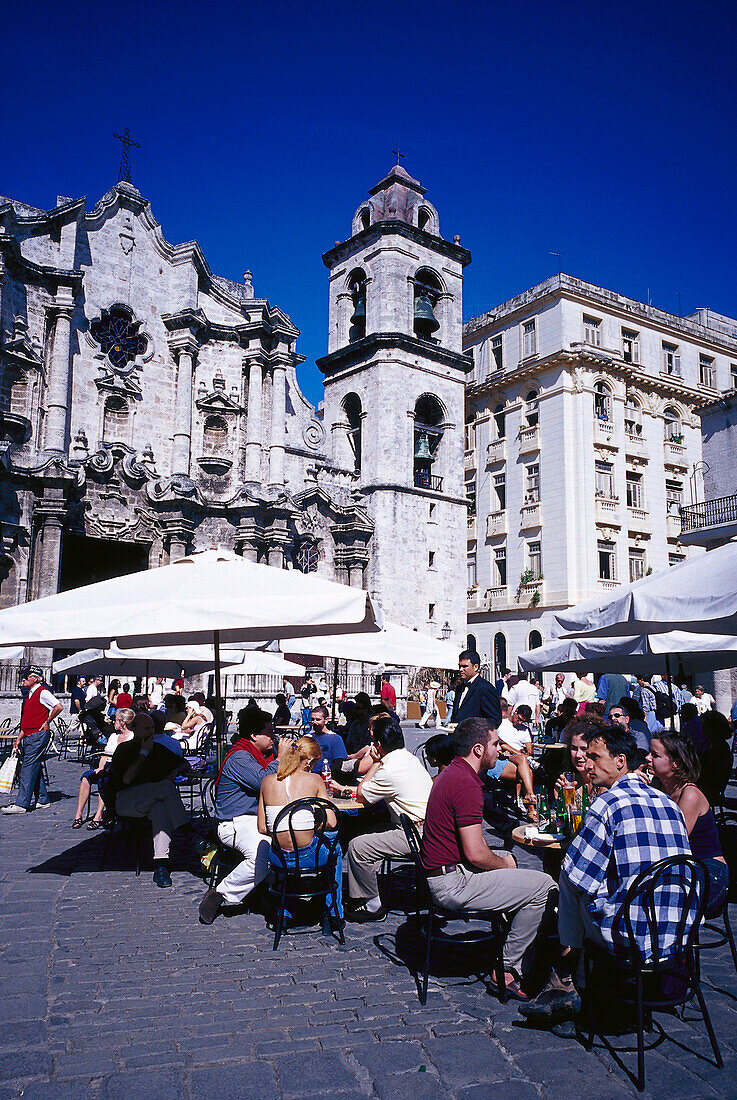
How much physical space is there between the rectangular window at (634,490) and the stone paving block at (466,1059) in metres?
37.0

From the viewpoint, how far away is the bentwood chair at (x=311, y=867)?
17.0ft

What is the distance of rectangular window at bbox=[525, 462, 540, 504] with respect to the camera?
37.9 meters

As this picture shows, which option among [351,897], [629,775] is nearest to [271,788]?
[351,897]

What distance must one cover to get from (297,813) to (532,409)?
3557 cm

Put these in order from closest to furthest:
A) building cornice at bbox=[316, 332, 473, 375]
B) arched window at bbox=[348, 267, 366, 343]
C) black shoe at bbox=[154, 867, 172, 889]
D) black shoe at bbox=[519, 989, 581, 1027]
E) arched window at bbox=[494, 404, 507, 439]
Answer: black shoe at bbox=[519, 989, 581, 1027], black shoe at bbox=[154, 867, 172, 889], building cornice at bbox=[316, 332, 473, 375], arched window at bbox=[348, 267, 366, 343], arched window at bbox=[494, 404, 507, 439]

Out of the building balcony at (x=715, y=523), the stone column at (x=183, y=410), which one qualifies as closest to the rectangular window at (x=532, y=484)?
the building balcony at (x=715, y=523)

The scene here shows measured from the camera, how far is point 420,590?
1156 inches

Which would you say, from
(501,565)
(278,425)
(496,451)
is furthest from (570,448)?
(278,425)

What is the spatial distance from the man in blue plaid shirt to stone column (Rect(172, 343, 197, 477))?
76.9 feet

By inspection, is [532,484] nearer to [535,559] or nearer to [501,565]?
[535,559]

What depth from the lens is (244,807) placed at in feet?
19.9

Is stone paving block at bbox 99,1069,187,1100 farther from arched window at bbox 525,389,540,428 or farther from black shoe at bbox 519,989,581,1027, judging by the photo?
arched window at bbox 525,389,540,428

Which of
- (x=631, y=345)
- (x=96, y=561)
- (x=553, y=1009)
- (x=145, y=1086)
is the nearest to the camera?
(x=145, y=1086)

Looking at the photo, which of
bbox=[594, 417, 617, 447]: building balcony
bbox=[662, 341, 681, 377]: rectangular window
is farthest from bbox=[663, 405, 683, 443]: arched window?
bbox=[594, 417, 617, 447]: building balcony
